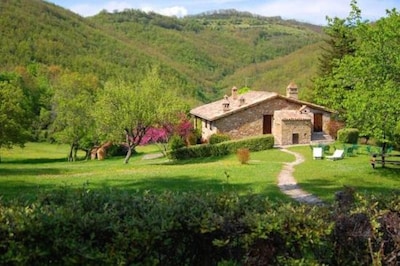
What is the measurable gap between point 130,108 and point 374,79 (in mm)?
16634

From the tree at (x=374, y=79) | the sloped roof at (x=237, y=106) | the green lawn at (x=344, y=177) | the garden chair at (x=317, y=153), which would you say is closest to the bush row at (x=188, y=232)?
the green lawn at (x=344, y=177)

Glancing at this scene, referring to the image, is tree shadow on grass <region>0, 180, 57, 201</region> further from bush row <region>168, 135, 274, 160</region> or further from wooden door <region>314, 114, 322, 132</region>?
wooden door <region>314, 114, 322, 132</region>

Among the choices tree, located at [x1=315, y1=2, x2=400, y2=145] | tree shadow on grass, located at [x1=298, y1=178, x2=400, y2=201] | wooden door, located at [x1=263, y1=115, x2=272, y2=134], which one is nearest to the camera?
tree shadow on grass, located at [x1=298, y1=178, x2=400, y2=201]

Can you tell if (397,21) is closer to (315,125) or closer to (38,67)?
(315,125)

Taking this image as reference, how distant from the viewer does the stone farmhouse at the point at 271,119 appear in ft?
134

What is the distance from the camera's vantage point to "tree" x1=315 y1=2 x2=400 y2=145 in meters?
19.4

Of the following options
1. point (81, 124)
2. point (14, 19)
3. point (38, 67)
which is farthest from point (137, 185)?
point (14, 19)

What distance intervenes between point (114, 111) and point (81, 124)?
1463 cm

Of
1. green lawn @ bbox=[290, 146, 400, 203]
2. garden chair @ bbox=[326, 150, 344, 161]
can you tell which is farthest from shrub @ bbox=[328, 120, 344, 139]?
green lawn @ bbox=[290, 146, 400, 203]

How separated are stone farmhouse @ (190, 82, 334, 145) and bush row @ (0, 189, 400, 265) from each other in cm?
3417

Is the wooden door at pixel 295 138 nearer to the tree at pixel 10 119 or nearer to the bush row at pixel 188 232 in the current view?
the tree at pixel 10 119

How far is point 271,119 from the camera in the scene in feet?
142

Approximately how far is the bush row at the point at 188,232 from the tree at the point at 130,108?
25.4 meters

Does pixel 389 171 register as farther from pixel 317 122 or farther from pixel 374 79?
pixel 317 122
